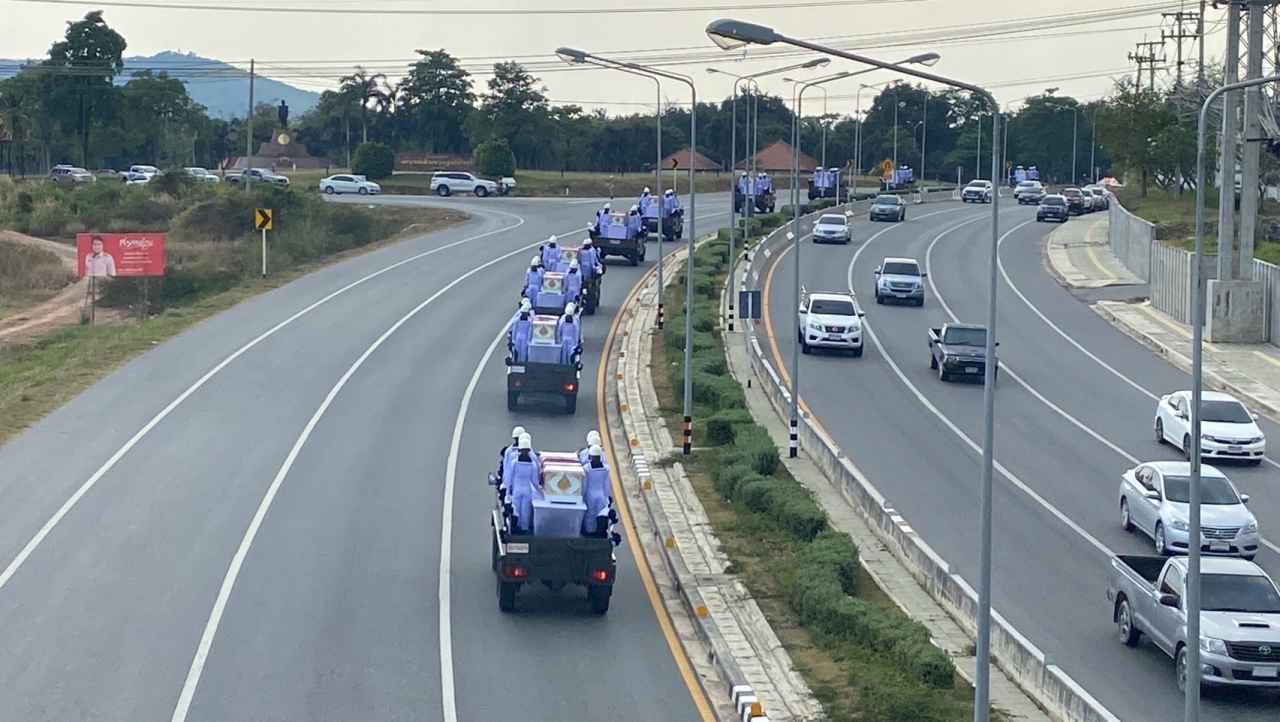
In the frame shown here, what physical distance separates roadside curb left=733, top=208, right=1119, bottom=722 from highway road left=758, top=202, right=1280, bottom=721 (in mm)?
856

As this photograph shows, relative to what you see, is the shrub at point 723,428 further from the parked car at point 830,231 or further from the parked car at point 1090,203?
the parked car at point 1090,203

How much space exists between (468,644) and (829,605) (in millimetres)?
4869

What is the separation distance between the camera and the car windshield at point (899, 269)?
61.4 metres

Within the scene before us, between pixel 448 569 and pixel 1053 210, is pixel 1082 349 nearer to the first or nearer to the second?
pixel 448 569

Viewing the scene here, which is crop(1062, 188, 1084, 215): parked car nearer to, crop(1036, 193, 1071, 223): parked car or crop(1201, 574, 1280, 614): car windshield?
crop(1036, 193, 1071, 223): parked car

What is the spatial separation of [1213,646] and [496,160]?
97.1 m

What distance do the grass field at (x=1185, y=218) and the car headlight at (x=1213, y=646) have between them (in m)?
35.9

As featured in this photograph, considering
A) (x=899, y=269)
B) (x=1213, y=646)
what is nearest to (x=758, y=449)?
(x=1213, y=646)

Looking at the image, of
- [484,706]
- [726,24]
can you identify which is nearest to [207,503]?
[484,706]

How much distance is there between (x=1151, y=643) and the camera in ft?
78.3

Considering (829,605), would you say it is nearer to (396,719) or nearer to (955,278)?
(396,719)

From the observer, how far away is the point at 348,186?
344 ft

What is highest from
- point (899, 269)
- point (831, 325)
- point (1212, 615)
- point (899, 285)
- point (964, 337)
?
point (899, 269)

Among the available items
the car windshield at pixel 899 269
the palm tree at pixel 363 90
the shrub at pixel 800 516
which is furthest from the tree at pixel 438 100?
the shrub at pixel 800 516
